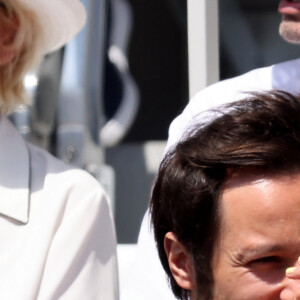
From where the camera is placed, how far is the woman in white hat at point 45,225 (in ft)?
6.55

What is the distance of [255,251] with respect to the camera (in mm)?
1360

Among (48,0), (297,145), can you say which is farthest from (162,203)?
(48,0)

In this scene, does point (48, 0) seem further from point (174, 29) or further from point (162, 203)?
point (174, 29)

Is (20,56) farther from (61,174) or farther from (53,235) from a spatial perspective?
(53,235)

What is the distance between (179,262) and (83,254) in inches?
23.0

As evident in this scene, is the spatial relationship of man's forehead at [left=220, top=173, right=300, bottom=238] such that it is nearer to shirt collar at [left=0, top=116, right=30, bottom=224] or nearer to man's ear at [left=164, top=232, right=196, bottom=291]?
man's ear at [left=164, top=232, right=196, bottom=291]

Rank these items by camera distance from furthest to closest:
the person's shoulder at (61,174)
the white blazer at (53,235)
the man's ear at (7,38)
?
the man's ear at (7,38) < the person's shoulder at (61,174) < the white blazer at (53,235)

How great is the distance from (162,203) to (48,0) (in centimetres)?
99

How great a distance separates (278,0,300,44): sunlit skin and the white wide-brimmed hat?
21.5 inches

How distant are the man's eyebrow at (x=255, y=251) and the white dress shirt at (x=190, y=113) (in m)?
0.60

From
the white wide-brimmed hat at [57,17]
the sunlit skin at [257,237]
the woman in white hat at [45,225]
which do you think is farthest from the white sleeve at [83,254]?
the sunlit skin at [257,237]

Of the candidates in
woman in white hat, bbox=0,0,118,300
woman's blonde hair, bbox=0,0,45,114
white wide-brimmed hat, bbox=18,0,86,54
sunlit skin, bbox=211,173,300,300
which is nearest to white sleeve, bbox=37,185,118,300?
woman in white hat, bbox=0,0,118,300

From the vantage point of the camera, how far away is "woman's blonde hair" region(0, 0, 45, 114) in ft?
7.64

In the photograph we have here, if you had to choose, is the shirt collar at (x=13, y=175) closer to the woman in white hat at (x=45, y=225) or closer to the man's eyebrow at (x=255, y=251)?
the woman in white hat at (x=45, y=225)
